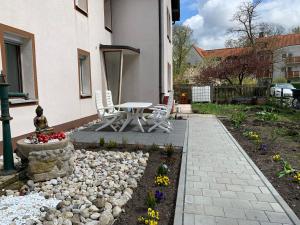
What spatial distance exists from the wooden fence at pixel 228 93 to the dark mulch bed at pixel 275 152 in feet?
31.8

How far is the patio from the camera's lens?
21.4ft

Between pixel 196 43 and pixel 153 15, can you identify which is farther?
pixel 196 43

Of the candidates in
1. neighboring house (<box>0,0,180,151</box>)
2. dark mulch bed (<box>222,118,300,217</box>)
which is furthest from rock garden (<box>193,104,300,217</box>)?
neighboring house (<box>0,0,180,151</box>)

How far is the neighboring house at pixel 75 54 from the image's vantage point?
5848mm

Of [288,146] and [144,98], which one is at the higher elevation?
[144,98]

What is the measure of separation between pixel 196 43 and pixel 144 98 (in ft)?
81.4

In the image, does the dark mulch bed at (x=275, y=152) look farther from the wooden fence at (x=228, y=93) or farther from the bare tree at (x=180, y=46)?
the bare tree at (x=180, y=46)

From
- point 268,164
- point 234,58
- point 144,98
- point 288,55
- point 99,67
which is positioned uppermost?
point 288,55

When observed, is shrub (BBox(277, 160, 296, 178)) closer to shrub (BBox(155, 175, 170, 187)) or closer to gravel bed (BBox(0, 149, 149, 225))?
shrub (BBox(155, 175, 170, 187))

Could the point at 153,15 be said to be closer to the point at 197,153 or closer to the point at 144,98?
the point at 144,98

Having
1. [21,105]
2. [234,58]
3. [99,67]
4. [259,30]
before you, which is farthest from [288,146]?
[259,30]

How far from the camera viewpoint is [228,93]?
63.3ft

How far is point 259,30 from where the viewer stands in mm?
26844

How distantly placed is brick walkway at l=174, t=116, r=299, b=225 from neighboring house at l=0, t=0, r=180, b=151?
12.9 ft
